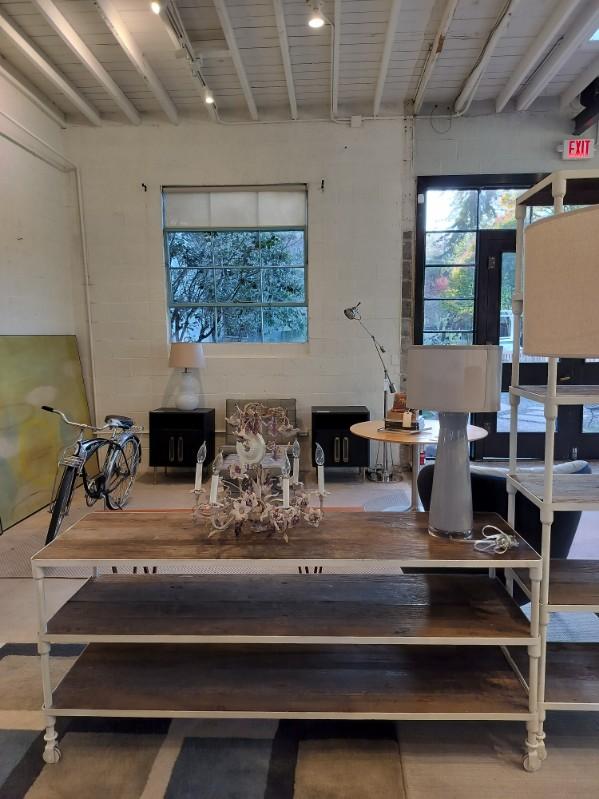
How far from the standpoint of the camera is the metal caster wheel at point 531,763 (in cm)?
148

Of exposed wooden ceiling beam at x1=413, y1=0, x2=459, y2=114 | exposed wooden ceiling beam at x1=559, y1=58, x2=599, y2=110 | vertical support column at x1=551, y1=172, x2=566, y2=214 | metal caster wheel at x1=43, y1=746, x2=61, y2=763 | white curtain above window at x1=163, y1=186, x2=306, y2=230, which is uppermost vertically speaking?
exposed wooden ceiling beam at x1=559, y1=58, x2=599, y2=110

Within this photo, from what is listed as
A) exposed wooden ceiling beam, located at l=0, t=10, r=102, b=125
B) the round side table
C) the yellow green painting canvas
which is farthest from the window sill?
exposed wooden ceiling beam, located at l=0, t=10, r=102, b=125

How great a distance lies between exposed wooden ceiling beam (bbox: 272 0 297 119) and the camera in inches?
127

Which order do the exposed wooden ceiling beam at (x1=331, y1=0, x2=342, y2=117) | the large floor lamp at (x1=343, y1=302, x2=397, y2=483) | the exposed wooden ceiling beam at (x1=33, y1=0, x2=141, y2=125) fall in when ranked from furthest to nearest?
1. the large floor lamp at (x1=343, y1=302, x2=397, y2=483)
2. the exposed wooden ceiling beam at (x1=331, y1=0, x2=342, y2=117)
3. the exposed wooden ceiling beam at (x1=33, y1=0, x2=141, y2=125)

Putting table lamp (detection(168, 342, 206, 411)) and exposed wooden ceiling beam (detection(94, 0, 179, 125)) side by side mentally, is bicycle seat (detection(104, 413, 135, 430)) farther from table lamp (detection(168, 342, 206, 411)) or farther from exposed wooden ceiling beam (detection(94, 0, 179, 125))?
exposed wooden ceiling beam (detection(94, 0, 179, 125))

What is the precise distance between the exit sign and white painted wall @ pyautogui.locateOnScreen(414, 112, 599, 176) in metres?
0.07

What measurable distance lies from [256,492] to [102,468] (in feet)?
8.11

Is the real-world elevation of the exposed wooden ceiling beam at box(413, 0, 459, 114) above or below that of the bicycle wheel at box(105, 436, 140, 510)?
above

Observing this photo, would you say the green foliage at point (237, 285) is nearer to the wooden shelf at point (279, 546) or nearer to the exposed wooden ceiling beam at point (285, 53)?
the exposed wooden ceiling beam at point (285, 53)

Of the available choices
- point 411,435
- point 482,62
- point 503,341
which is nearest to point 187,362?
point 411,435

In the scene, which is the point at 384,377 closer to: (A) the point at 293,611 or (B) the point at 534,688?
(A) the point at 293,611

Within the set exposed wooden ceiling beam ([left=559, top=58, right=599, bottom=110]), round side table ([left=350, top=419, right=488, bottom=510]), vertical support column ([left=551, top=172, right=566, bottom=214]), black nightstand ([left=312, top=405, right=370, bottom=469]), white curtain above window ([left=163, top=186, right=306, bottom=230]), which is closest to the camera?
vertical support column ([left=551, top=172, right=566, bottom=214])

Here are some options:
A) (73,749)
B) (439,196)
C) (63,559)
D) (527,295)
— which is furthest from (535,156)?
(73,749)

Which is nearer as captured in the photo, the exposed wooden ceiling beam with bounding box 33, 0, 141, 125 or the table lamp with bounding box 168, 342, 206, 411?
the exposed wooden ceiling beam with bounding box 33, 0, 141, 125
